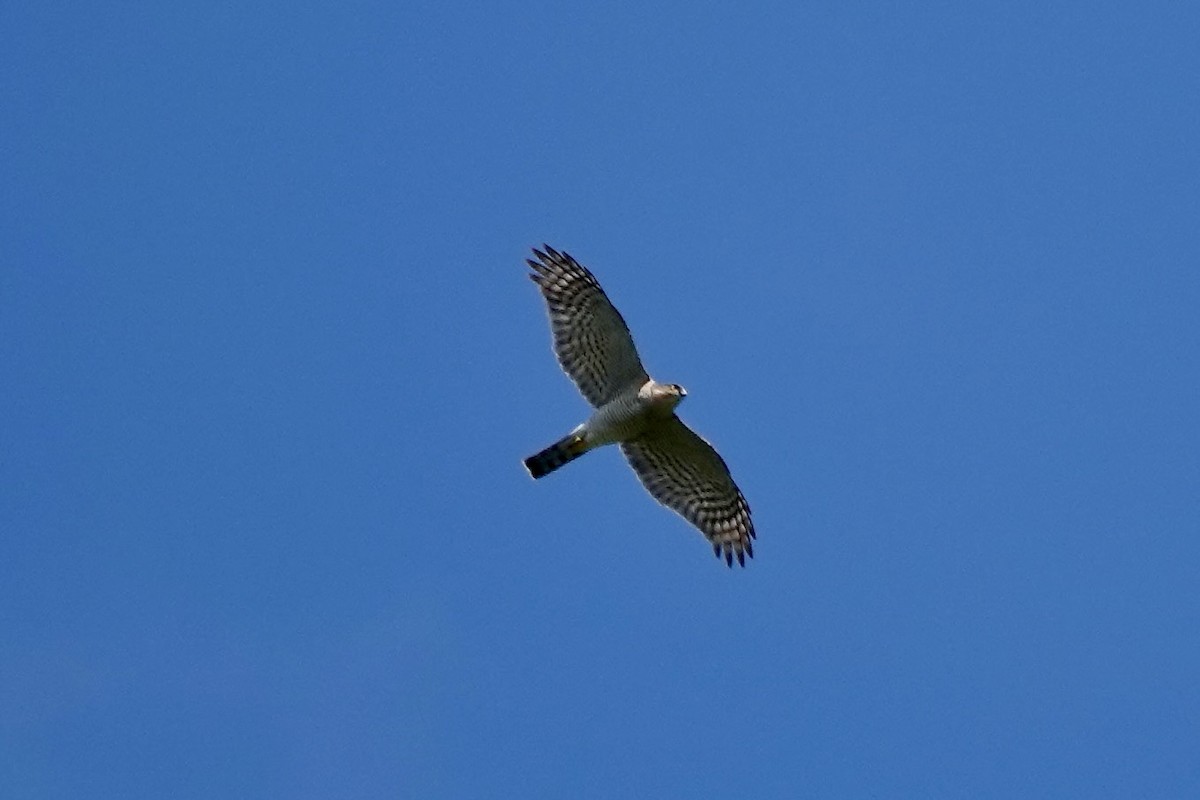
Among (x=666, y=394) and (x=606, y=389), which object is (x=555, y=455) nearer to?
(x=606, y=389)

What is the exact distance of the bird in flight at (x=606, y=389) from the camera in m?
20.0

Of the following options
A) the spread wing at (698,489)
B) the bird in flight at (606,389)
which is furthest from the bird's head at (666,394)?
the spread wing at (698,489)

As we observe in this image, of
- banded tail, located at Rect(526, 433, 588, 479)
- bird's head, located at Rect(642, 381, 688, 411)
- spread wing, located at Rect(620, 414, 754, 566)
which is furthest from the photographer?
spread wing, located at Rect(620, 414, 754, 566)

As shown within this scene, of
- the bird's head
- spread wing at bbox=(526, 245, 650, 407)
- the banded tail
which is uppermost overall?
spread wing at bbox=(526, 245, 650, 407)

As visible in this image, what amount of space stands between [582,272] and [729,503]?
3077mm

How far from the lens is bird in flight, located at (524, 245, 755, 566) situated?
65.5ft

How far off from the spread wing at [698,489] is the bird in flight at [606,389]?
0.01 metres

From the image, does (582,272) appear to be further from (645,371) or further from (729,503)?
(729,503)

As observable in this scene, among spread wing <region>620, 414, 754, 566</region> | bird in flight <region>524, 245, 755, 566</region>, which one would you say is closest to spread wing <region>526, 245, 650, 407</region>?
bird in flight <region>524, 245, 755, 566</region>

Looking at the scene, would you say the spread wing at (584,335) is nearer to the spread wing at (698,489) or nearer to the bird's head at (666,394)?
the bird's head at (666,394)

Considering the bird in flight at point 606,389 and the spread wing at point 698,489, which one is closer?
the bird in flight at point 606,389

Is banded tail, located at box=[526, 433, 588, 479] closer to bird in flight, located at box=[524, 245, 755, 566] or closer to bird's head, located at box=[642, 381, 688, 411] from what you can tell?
bird in flight, located at box=[524, 245, 755, 566]

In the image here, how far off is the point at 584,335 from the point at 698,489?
7.26ft

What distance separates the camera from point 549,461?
66.2ft
